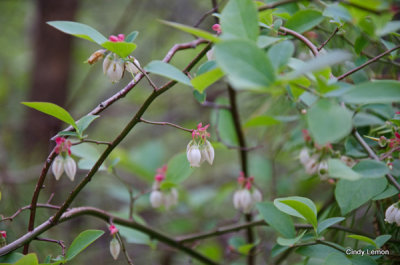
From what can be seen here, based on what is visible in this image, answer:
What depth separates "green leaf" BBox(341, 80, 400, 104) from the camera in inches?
20.0

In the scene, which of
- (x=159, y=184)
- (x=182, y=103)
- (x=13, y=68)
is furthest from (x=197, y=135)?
(x=13, y=68)

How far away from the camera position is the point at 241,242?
1258 mm

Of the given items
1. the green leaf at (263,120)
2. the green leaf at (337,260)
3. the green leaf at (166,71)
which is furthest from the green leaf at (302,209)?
the green leaf at (263,120)

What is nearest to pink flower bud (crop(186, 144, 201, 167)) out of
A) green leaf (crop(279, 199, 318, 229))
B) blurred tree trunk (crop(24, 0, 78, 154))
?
green leaf (crop(279, 199, 318, 229))

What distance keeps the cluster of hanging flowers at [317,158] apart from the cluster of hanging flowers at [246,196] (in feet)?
0.65

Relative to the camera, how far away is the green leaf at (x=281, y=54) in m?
0.54

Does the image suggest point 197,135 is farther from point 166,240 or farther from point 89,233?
point 166,240

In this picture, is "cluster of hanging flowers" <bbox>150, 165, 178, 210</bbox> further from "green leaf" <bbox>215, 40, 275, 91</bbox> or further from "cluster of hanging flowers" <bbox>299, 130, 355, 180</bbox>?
"green leaf" <bbox>215, 40, 275, 91</bbox>

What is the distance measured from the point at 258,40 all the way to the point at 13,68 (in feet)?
9.72

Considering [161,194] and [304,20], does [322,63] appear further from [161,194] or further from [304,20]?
[161,194]

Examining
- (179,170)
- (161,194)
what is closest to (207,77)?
(179,170)

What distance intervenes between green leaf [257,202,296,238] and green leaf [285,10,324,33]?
0.41 metres

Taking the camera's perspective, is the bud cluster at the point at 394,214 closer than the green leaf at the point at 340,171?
No

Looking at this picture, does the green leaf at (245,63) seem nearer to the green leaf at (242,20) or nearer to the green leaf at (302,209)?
the green leaf at (242,20)
